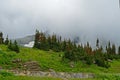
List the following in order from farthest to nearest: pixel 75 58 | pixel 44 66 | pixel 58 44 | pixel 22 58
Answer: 1. pixel 58 44
2. pixel 75 58
3. pixel 22 58
4. pixel 44 66

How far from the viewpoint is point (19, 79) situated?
123 ft

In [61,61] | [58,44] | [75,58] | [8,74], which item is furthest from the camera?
[58,44]

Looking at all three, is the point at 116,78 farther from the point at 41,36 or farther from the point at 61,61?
the point at 41,36

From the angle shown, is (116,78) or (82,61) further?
(82,61)

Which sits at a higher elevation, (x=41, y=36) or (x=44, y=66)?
(x=41, y=36)

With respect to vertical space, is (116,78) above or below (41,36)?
below

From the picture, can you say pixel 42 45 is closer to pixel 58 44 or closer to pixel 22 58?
pixel 58 44

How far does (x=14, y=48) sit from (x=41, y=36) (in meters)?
52.3

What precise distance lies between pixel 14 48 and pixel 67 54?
49.9 ft

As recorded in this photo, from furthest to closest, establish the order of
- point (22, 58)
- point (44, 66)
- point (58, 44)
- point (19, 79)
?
point (58, 44) < point (22, 58) < point (44, 66) < point (19, 79)

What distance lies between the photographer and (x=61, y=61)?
84.4 metres

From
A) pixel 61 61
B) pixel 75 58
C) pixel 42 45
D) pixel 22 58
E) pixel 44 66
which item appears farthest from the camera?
pixel 42 45

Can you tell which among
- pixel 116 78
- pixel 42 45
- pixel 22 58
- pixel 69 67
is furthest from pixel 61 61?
pixel 42 45

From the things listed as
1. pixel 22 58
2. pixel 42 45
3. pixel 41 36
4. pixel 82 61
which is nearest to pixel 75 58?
pixel 82 61
